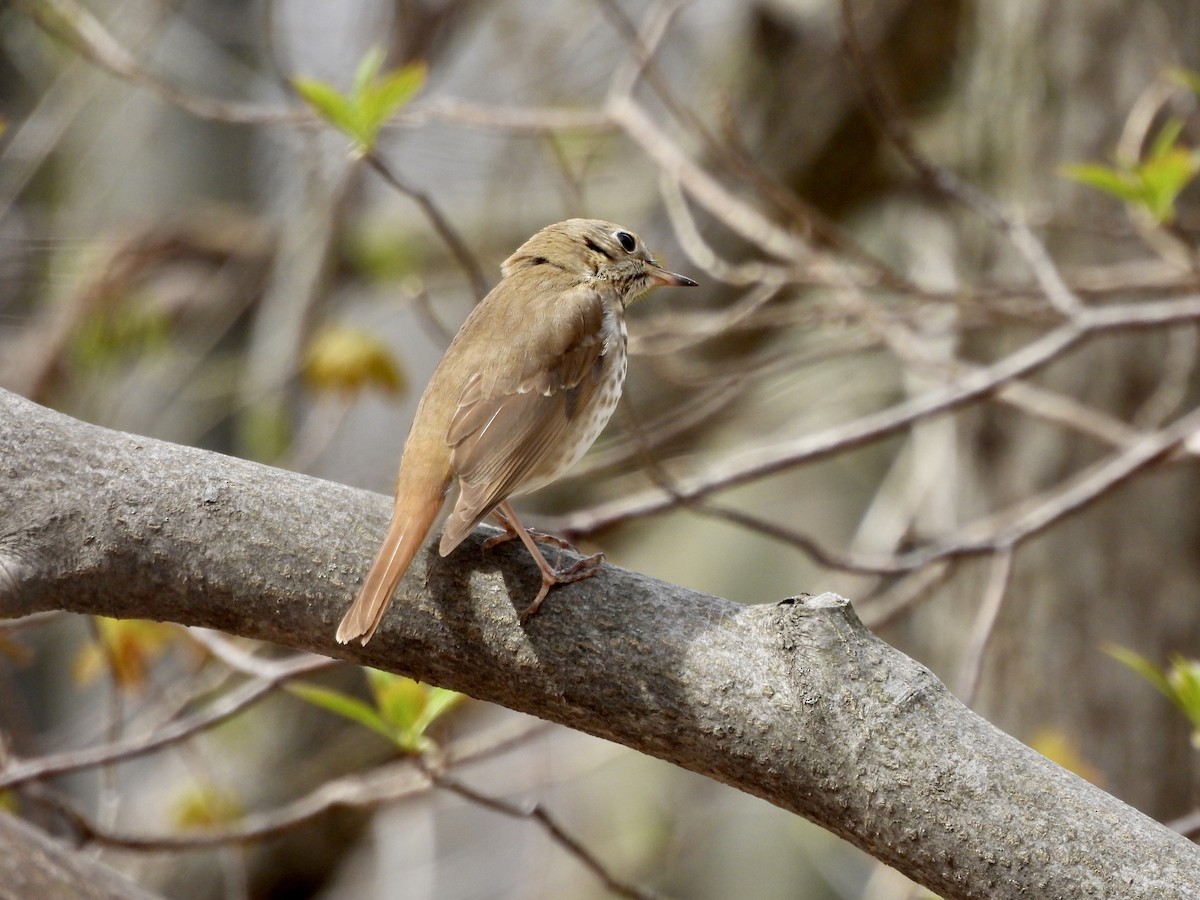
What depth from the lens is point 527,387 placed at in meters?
2.34

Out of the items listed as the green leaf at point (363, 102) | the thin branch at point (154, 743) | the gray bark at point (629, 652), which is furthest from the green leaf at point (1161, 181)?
the thin branch at point (154, 743)

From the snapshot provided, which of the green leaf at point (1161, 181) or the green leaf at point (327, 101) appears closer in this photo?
the green leaf at point (327, 101)

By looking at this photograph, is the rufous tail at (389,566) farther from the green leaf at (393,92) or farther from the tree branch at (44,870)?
the green leaf at (393,92)

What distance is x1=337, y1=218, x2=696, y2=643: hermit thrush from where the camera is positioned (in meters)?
2.01

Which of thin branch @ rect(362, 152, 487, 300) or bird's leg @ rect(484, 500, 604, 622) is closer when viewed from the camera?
bird's leg @ rect(484, 500, 604, 622)

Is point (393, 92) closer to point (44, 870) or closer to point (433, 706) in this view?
point (433, 706)

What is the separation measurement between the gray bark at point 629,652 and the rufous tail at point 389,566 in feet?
0.16

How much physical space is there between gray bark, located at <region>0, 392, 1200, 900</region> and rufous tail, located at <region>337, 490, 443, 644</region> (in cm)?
5

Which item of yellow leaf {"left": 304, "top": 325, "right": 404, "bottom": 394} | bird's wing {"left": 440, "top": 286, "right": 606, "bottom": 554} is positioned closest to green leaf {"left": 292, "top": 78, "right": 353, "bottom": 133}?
bird's wing {"left": 440, "top": 286, "right": 606, "bottom": 554}

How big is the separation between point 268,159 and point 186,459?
5.38 metres

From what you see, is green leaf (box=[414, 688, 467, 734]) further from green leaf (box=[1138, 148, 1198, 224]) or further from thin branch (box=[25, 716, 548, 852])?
green leaf (box=[1138, 148, 1198, 224])

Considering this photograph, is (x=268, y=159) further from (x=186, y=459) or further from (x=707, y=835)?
(x=186, y=459)

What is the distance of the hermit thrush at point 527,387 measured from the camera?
79.3 inches

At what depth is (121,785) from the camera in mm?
6035
